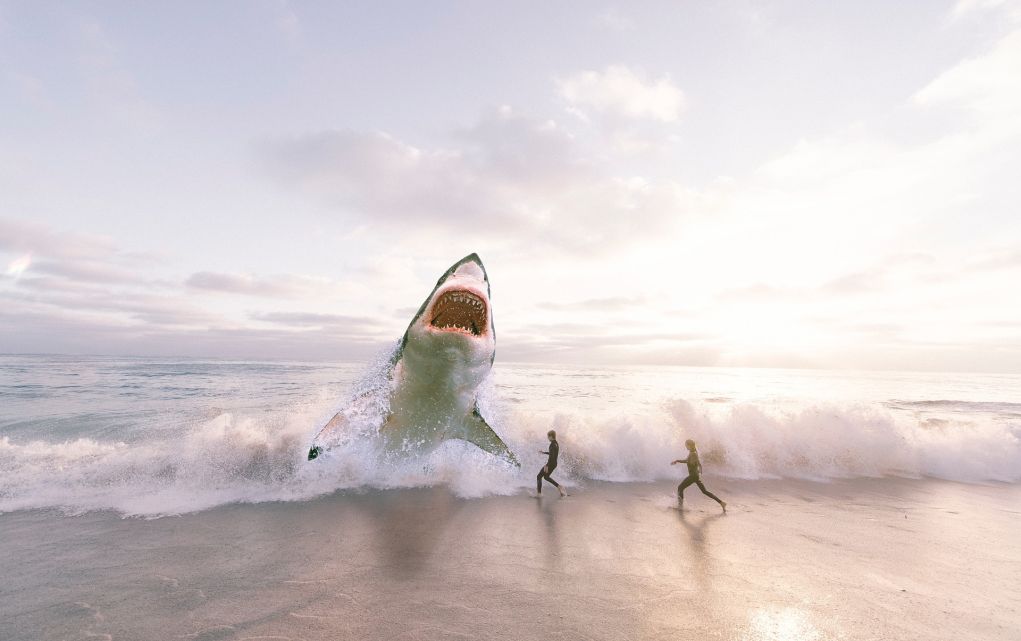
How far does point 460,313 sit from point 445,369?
1356 mm

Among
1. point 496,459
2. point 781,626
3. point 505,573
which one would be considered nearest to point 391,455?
point 496,459

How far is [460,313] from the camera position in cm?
748

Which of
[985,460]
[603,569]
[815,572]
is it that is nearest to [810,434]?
[985,460]

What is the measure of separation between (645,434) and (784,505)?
4785mm

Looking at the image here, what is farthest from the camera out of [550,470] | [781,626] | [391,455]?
[550,470]

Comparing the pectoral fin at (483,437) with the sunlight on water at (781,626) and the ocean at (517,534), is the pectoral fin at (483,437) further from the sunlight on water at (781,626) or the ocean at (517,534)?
the sunlight on water at (781,626)

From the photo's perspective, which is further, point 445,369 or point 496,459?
point 496,459

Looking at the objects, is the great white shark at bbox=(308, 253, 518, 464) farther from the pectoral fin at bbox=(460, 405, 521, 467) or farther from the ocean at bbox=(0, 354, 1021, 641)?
the ocean at bbox=(0, 354, 1021, 641)

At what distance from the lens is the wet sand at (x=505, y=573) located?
5160 mm

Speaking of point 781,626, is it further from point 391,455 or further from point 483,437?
point 391,455

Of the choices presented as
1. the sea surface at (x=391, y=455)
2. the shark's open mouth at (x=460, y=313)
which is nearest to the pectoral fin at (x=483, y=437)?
the sea surface at (x=391, y=455)

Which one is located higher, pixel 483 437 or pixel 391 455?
pixel 483 437

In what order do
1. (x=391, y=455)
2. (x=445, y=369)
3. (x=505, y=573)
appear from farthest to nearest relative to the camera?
(x=391, y=455) < (x=445, y=369) < (x=505, y=573)

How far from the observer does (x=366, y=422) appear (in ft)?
30.9
